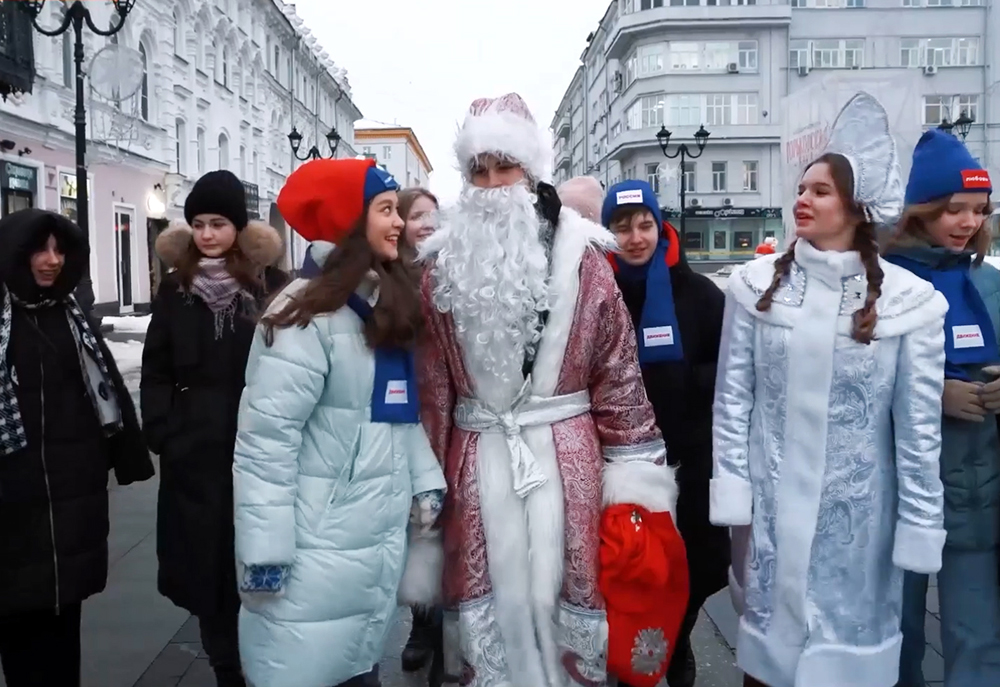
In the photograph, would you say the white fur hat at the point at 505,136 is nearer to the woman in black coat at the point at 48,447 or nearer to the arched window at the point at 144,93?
the woman in black coat at the point at 48,447

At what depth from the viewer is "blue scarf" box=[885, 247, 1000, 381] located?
117 inches

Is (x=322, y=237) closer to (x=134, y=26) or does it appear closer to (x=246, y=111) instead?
(x=134, y=26)

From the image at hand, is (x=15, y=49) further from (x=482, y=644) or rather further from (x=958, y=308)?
(x=958, y=308)

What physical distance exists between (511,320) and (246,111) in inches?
1385

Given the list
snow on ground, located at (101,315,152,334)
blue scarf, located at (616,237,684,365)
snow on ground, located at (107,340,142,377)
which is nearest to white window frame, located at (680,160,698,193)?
snow on ground, located at (101,315,152,334)

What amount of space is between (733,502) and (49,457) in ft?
7.15

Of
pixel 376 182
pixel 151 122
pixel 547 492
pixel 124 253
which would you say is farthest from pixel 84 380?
pixel 151 122

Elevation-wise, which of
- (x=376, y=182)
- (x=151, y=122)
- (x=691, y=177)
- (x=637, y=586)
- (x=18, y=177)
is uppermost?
(x=691, y=177)

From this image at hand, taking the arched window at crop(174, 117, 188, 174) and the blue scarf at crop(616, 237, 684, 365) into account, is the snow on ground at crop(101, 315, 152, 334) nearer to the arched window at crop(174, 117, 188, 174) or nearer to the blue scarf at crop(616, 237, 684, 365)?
the arched window at crop(174, 117, 188, 174)

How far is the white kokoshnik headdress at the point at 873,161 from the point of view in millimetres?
2549

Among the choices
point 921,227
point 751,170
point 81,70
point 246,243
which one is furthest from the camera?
point 751,170

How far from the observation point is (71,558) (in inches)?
117

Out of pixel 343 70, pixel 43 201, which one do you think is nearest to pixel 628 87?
pixel 343 70

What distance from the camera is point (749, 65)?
159 feet
